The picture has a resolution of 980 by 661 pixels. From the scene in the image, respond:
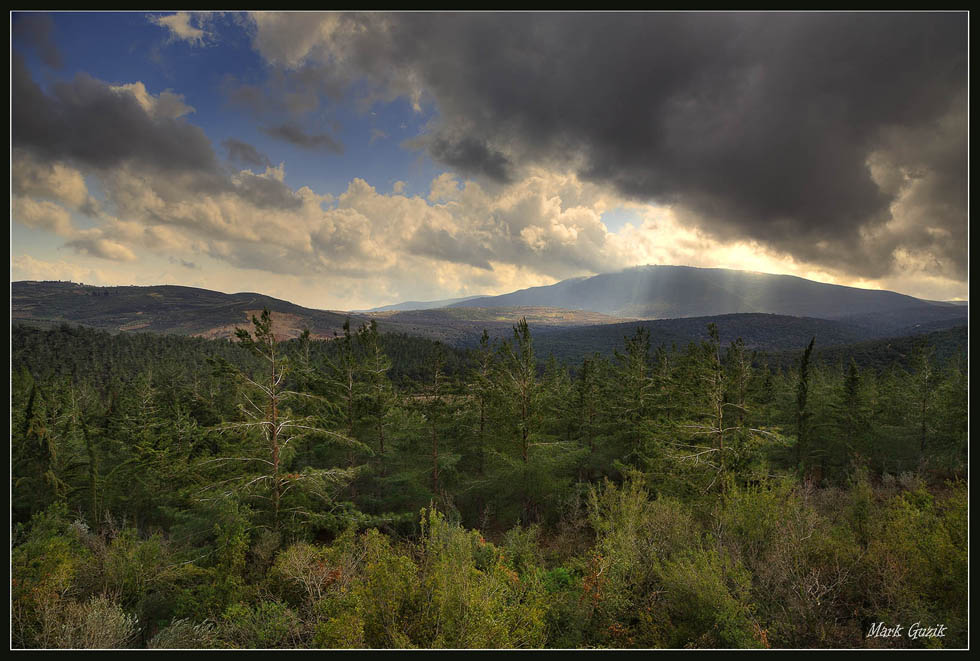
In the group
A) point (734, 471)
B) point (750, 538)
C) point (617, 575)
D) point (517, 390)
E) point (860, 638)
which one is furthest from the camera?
point (517, 390)

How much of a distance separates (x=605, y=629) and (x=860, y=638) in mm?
4063

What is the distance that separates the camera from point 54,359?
249ft

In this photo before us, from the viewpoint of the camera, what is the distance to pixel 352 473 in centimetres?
1078

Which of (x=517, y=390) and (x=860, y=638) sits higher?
(x=517, y=390)

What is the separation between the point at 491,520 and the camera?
20.4 metres

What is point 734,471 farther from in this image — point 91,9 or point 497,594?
point 91,9

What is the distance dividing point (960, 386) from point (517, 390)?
26.7 m

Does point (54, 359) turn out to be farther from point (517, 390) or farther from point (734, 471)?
point (734, 471)

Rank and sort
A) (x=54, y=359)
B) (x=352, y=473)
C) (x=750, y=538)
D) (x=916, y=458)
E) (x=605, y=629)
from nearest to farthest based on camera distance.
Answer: (x=605, y=629), (x=750, y=538), (x=352, y=473), (x=916, y=458), (x=54, y=359)

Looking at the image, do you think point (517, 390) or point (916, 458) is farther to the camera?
point (916, 458)

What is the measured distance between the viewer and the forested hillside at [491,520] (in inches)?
238

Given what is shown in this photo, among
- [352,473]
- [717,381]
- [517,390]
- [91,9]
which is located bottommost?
[352,473]

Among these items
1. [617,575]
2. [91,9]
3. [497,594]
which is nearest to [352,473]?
[497,594]

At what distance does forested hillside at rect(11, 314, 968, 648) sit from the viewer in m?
6.04
